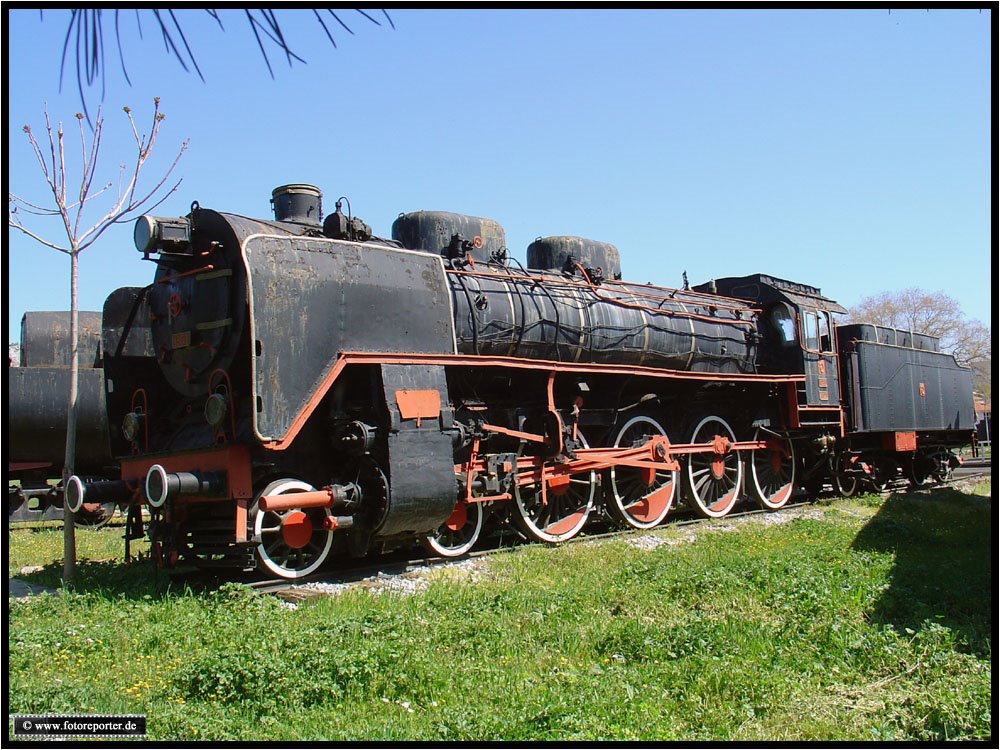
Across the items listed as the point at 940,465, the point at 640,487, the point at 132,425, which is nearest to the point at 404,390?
the point at 132,425

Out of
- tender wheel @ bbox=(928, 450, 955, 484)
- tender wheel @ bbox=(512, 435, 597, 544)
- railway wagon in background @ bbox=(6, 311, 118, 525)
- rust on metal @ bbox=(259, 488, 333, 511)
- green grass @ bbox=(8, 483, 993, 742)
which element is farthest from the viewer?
tender wheel @ bbox=(928, 450, 955, 484)

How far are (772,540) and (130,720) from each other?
680cm

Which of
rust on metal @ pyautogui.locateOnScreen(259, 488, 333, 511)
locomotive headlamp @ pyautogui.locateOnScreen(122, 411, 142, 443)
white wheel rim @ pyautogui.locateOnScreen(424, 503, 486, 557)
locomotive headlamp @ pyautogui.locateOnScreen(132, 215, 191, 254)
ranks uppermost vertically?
locomotive headlamp @ pyautogui.locateOnScreen(132, 215, 191, 254)

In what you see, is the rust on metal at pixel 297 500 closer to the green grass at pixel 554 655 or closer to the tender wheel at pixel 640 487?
the green grass at pixel 554 655

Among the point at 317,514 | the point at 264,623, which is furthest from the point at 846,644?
the point at 317,514

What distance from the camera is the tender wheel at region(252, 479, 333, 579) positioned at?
24.2ft

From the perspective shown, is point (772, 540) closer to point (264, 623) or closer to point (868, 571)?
point (868, 571)

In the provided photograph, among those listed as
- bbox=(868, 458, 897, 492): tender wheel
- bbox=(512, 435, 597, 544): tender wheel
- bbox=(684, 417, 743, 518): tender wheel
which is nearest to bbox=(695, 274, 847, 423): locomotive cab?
bbox=(684, 417, 743, 518): tender wheel

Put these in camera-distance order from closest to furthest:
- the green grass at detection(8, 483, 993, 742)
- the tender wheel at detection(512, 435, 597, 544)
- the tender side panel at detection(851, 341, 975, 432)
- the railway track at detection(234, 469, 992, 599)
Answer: the green grass at detection(8, 483, 993, 742), the railway track at detection(234, 469, 992, 599), the tender wheel at detection(512, 435, 597, 544), the tender side panel at detection(851, 341, 975, 432)

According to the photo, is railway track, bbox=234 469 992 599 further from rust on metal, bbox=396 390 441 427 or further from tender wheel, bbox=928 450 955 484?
tender wheel, bbox=928 450 955 484

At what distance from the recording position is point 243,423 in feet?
23.9

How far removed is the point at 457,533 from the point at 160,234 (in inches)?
161

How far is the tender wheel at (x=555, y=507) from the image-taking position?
31.2 feet

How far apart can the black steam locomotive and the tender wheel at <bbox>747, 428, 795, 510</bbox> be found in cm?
10
